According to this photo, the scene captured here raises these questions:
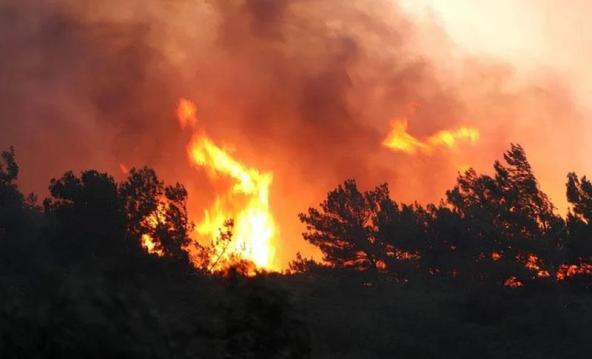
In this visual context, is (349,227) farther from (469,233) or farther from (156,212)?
(156,212)

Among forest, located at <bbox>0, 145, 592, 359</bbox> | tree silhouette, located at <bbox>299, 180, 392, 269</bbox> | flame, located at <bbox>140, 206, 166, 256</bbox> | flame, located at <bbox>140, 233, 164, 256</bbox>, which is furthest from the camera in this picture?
tree silhouette, located at <bbox>299, 180, 392, 269</bbox>

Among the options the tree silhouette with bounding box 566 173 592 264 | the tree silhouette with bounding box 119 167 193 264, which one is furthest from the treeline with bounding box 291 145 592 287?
the tree silhouette with bounding box 119 167 193 264

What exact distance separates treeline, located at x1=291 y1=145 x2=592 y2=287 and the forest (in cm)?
11

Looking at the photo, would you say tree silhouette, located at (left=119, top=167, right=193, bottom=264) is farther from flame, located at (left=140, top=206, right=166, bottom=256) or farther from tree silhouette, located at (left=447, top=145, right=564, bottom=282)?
tree silhouette, located at (left=447, top=145, right=564, bottom=282)

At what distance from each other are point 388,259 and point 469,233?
7.54m

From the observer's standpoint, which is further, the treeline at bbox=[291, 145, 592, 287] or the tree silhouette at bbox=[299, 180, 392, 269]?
the tree silhouette at bbox=[299, 180, 392, 269]

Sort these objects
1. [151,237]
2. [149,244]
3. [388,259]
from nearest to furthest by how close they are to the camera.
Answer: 1. [149,244]
2. [151,237]
3. [388,259]

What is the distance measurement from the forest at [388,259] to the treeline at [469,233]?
11 cm

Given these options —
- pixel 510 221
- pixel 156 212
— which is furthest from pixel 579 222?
pixel 156 212

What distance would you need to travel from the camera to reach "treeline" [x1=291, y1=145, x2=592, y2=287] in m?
53.5

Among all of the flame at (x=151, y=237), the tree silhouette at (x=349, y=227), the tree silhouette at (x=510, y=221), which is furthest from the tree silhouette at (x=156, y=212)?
the tree silhouette at (x=510, y=221)

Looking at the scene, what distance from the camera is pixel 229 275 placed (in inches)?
534

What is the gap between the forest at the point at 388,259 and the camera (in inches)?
1666

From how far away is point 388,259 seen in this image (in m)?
61.4
